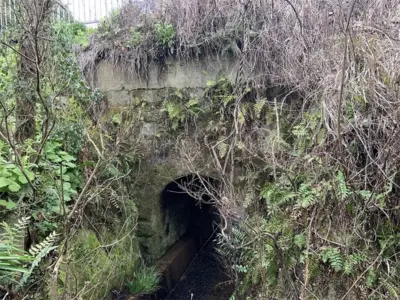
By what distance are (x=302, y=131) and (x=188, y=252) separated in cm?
398

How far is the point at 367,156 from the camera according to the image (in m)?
3.85

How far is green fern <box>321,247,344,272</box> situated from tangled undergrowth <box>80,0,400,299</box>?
1 centimetres

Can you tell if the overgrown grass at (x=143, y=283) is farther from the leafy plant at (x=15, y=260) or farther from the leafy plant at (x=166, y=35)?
the leafy plant at (x=166, y=35)

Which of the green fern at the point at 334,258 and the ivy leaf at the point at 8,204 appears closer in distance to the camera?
the ivy leaf at the point at 8,204

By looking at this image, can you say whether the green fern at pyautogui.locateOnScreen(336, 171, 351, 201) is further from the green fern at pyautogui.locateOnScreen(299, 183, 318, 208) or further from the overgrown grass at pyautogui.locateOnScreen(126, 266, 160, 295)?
the overgrown grass at pyautogui.locateOnScreen(126, 266, 160, 295)

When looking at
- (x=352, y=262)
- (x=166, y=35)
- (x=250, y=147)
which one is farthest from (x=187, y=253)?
(x=352, y=262)

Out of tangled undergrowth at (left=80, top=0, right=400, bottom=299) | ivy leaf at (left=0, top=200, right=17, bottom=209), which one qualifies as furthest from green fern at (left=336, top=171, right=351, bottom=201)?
ivy leaf at (left=0, top=200, right=17, bottom=209)

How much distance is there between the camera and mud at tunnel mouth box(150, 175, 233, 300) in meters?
6.19

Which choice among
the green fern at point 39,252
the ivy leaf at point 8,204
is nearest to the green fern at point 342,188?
the green fern at point 39,252

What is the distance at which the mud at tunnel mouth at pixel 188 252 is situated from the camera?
6.19m

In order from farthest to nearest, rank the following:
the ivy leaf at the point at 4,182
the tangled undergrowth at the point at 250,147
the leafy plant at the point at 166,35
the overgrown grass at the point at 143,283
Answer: the leafy plant at the point at 166,35 → the overgrown grass at the point at 143,283 → the tangled undergrowth at the point at 250,147 → the ivy leaf at the point at 4,182

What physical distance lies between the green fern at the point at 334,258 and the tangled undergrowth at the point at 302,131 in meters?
0.01

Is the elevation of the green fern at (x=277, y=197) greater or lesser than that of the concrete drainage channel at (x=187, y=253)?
greater

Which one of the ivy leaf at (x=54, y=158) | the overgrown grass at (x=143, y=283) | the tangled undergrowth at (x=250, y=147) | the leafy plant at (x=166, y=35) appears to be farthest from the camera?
the leafy plant at (x=166, y=35)
